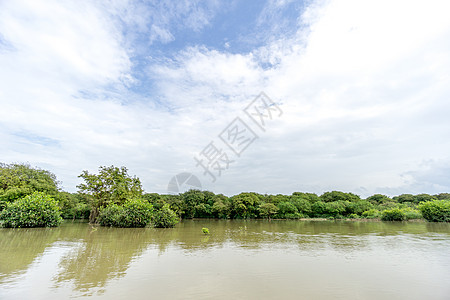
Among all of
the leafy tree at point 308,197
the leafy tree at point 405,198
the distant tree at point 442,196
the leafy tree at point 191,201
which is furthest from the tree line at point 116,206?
the distant tree at point 442,196

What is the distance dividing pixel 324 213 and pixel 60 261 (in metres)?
46.3

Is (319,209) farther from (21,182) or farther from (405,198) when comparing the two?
(21,182)

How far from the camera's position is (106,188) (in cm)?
2455

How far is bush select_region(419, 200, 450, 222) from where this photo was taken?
29.7m

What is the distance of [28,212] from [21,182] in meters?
8.00

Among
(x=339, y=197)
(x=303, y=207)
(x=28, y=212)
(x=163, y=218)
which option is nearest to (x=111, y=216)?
(x=163, y=218)

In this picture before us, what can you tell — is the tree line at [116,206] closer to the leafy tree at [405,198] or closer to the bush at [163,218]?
the bush at [163,218]

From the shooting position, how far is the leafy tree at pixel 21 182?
21391 millimetres

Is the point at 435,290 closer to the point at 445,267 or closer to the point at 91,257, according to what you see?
the point at 445,267

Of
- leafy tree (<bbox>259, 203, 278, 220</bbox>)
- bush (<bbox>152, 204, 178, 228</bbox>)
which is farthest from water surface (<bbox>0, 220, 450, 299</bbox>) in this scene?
leafy tree (<bbox>259, 203, 278, 220</bbox>)

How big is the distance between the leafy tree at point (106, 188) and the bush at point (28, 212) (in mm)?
4169

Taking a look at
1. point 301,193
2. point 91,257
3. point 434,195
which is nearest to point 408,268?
point 91,257

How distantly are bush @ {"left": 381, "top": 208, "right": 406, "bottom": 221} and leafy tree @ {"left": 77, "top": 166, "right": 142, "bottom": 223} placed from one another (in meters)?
35.7

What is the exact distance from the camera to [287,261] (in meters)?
9.05
